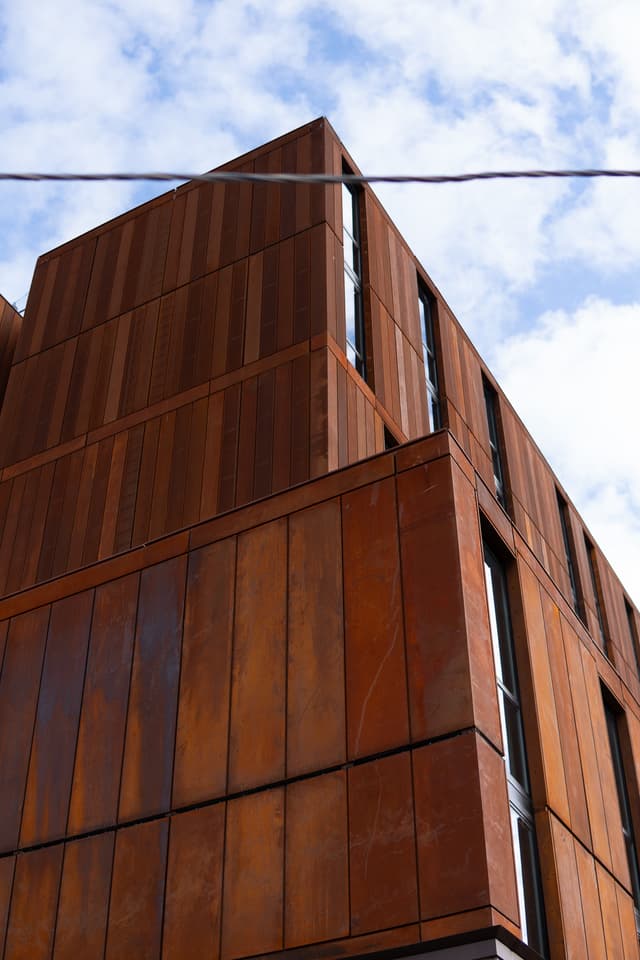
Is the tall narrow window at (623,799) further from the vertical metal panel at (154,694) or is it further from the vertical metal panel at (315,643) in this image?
the vertical metal panel at (154,694)

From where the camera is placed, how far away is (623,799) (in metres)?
16.7

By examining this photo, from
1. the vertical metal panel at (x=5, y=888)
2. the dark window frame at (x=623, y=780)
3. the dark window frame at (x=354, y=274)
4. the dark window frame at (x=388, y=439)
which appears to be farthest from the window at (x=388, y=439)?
the vertical metal panel at (x=5, y=888)

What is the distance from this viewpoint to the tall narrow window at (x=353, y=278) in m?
22.0

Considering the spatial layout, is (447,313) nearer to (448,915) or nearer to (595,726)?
(595,726)

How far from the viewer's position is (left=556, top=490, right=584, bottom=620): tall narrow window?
28.5 m

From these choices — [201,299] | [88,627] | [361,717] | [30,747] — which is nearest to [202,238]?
[201,299]

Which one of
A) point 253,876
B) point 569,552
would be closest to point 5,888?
point 253,876

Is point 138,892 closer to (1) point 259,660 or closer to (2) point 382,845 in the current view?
(1) point 259,660

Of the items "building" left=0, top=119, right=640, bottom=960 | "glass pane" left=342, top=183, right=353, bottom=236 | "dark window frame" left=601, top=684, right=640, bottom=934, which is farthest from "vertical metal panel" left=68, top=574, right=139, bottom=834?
"glass pane" left=342, top=183, right=353, bottom=236

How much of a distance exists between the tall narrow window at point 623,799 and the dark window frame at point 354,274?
7741 millimetres

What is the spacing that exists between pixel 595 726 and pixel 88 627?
271 inches

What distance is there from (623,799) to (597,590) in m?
14.4

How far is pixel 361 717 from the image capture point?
41.5 ft

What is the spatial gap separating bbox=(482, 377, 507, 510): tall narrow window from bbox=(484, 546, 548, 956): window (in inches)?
446
